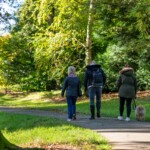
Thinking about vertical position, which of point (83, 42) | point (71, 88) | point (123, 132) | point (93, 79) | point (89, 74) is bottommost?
point (123, 132)

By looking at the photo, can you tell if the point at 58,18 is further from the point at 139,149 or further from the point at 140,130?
the point at 139,149

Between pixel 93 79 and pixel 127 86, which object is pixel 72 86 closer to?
pixel 93 79

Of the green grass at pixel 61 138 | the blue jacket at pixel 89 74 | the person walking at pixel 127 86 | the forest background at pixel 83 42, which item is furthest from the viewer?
the forest background at pixel 83 42

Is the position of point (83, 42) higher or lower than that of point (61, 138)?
higher

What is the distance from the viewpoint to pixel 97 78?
14773mm

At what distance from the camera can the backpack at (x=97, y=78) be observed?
14.8m

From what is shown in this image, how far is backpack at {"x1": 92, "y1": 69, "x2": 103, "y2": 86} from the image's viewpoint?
1475 centimetres

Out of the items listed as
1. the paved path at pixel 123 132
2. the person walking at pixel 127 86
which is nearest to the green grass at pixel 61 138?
the paved path at pixel 123 132

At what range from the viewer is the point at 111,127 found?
41.4 feet

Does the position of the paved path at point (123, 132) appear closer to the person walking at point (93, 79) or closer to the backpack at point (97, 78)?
the person walking at point (93, 79)

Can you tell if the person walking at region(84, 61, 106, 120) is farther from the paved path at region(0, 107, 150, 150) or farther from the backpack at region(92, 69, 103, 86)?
the paved path at region(0, 107, 150, 150)

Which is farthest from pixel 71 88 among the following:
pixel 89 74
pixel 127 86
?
pixel 127 86

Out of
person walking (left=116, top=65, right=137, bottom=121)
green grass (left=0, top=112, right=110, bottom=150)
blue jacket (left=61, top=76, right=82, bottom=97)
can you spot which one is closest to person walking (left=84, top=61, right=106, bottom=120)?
blue jacket (left=61, top=76, right=82, bottom=97)

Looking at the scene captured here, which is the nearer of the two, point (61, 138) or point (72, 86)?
point (61, 138)
